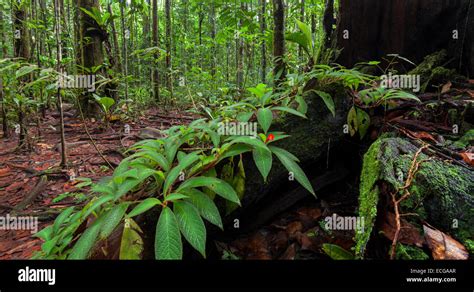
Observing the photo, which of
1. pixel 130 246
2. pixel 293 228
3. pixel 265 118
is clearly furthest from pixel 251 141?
pixel 130 246

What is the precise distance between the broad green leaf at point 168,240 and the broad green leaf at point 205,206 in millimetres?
176

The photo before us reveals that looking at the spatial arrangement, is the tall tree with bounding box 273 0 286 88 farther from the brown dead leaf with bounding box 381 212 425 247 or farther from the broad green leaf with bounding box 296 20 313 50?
the brown dead leaf with bounding box 381 212 425 247

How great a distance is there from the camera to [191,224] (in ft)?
4.69

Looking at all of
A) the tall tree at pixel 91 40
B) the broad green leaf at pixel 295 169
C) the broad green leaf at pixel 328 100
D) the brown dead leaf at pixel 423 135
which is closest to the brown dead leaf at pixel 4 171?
the tall tree at pixel 91 40

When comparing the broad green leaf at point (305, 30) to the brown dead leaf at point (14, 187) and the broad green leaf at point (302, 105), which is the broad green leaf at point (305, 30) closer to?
the broad green leaf at point (302, 105)

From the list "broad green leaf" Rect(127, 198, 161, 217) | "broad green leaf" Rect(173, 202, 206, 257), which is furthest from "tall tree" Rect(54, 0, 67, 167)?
"broad green leaf" Rect(173, 202, 206, 257)

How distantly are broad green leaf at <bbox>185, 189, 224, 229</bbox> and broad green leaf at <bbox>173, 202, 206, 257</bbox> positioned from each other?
0.06 metres

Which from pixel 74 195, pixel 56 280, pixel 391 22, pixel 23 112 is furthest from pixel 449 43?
pixel 23 112

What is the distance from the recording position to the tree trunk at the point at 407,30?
269cm

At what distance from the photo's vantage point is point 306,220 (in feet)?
6.41

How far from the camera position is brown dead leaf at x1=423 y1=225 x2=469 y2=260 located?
1.17 meters

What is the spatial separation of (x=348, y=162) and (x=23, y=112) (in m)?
4.80

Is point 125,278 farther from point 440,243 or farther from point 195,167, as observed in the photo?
point 440,243

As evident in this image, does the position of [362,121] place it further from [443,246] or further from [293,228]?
[443,246]
